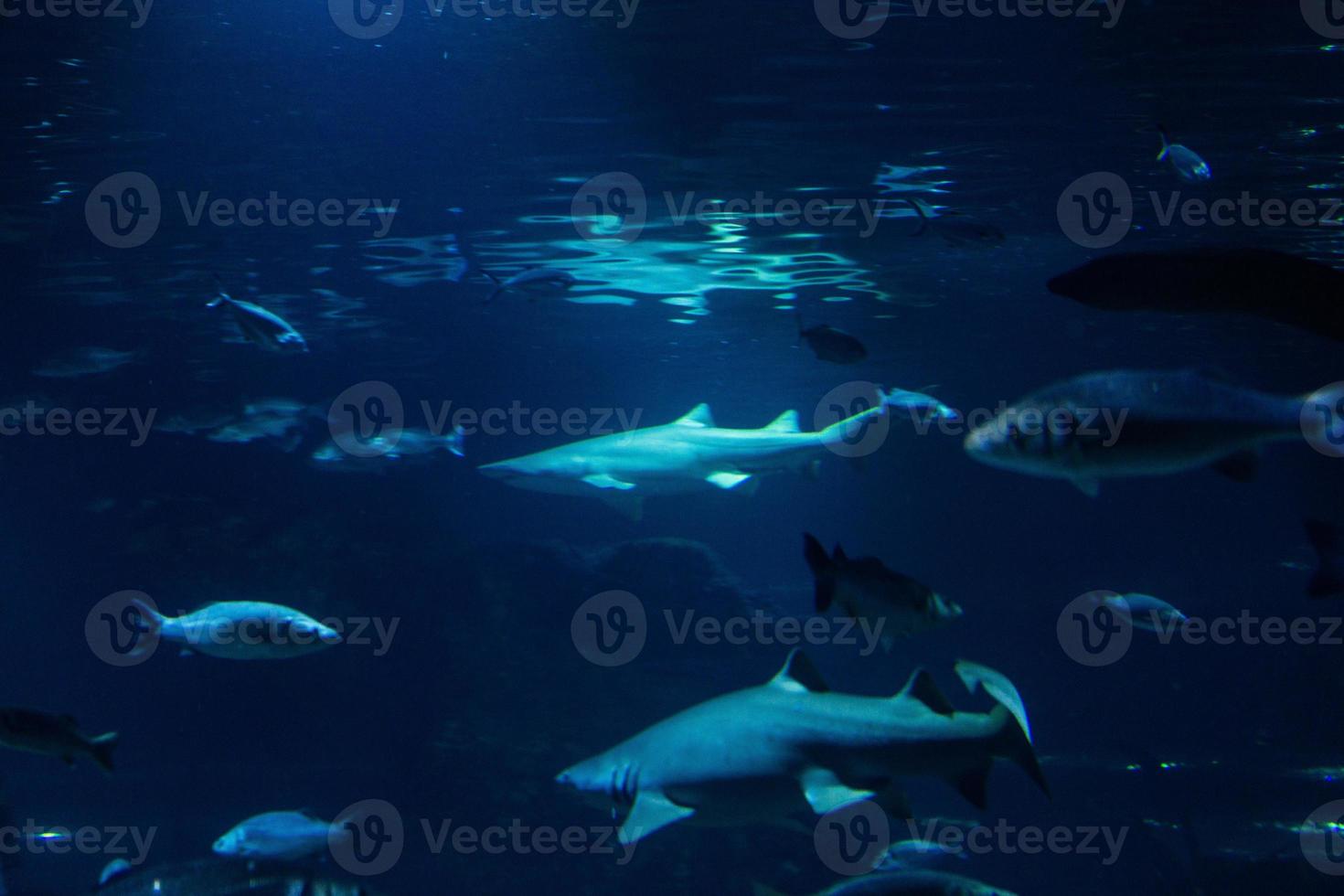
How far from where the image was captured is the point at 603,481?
38.2ft

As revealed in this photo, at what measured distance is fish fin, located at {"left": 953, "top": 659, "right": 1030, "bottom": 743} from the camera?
4.30 m

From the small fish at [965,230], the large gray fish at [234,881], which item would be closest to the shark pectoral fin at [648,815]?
the large gray fish at [234,881]

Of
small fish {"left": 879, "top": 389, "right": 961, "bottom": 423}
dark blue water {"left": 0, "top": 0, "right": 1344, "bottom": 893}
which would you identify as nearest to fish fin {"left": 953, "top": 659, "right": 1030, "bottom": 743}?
small fish {"left": 879, "top": 389, "right": 961, "bottom": 423}

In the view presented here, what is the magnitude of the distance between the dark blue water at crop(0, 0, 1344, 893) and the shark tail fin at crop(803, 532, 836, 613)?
4.95 m

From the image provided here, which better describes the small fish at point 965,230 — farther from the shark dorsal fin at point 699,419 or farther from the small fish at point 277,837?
the small fish at point 277,837

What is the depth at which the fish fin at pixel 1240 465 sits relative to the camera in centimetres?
300

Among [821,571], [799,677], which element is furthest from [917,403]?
[821,571]

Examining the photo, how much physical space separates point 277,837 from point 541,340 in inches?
779

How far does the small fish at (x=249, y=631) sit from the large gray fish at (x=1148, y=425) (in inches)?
225

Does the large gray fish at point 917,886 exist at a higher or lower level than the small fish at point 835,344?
lower

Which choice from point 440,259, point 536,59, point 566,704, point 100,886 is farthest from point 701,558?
point 100,886

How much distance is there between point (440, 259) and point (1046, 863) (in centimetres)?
1778

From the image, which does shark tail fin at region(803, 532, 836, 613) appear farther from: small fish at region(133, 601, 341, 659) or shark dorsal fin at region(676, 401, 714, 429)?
shark dorsal fin at region(676, 401, 714, 429)

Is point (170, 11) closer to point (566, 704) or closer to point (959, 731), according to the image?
point (959, 731)
